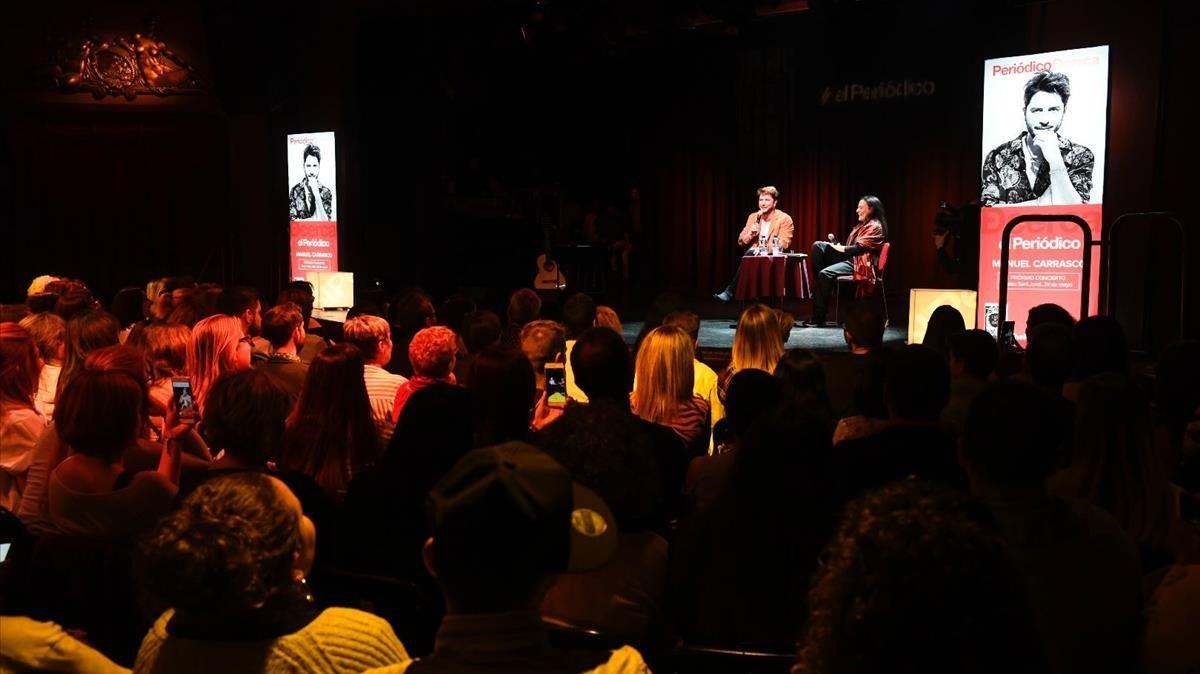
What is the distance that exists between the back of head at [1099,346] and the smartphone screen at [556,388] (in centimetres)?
195

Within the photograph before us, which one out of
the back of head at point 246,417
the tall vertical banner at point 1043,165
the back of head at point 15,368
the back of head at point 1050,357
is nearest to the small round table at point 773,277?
the tall vertical banner at point 1043,165

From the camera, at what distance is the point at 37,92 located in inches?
509

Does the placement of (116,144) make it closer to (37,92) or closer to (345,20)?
(37,92)

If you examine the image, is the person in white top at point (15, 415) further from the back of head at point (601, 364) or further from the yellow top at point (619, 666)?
the yellow top at point (619, 666)

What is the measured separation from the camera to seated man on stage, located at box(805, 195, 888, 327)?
1017cm

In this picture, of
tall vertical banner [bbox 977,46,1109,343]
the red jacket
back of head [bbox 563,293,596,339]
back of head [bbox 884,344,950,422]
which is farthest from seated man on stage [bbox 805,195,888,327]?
back of head [bbox 884,344,950,422]

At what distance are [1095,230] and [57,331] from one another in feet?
21.1

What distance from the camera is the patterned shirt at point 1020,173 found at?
7.21 meters

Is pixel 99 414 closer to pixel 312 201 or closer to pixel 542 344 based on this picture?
pixel 542 344

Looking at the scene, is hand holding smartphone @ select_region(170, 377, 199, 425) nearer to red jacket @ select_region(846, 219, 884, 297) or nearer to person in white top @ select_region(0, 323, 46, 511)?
person in white top @ select_region(0, 323, 46, 511)

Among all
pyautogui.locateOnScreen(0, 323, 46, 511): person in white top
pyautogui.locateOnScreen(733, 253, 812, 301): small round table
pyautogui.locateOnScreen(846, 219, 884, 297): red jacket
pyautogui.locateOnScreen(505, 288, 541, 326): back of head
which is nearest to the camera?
pyautogui.locateOnScreen(0, 323, 46, 511): person in white top

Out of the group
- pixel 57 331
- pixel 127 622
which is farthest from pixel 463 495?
pixel 57 331

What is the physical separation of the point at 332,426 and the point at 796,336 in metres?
7.03

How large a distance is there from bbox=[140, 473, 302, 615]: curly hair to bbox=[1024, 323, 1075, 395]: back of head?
3.05 m
